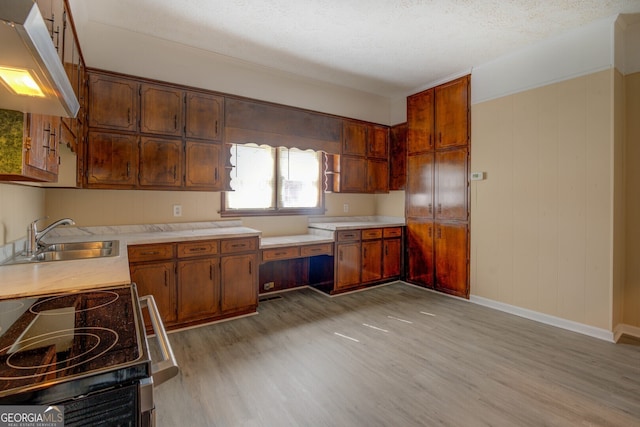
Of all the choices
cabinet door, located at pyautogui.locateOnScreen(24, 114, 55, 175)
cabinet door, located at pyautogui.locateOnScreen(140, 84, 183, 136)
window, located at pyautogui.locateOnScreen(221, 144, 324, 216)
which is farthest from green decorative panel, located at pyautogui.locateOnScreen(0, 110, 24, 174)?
window, located at pyautogui.locateOnScreen(221, 144, 324, 216)

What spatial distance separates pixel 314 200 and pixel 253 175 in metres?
1.01

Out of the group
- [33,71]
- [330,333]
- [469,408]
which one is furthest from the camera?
[330,333]

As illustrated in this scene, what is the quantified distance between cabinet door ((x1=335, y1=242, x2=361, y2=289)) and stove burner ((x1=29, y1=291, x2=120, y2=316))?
9.74 ft

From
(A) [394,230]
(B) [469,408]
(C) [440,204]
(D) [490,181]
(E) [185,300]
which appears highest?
(D) [490,181]

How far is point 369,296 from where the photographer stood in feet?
13.5

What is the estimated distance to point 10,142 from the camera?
1.30m

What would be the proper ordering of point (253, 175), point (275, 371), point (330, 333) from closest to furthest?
point (275, 371) → point (330, 333) → point (253, 175)

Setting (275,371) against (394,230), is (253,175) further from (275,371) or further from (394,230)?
(275,371)

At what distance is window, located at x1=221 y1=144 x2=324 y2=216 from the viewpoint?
3.94 meters

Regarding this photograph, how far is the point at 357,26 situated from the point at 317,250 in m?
2.46

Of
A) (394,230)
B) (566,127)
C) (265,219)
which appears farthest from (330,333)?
(566,127)

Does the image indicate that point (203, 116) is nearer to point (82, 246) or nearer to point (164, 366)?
point (82, 246)

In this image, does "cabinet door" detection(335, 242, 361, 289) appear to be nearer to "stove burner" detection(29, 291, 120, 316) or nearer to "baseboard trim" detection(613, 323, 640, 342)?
"baseboard trim" detection(613, 323, 640, 342)

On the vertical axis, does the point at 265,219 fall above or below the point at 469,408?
above
